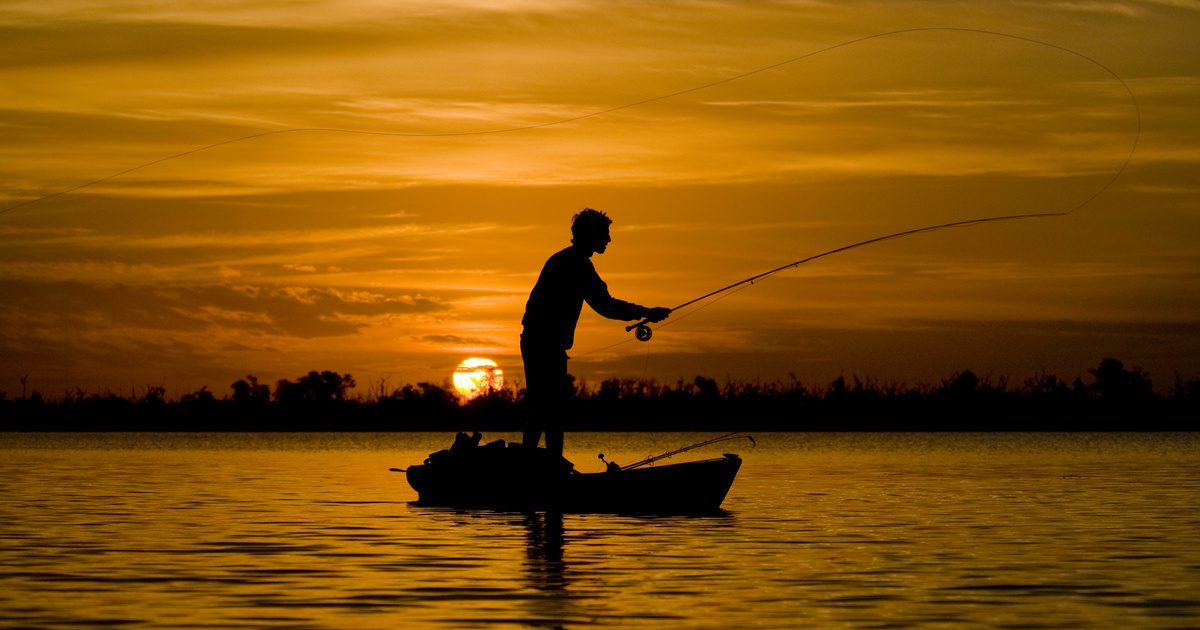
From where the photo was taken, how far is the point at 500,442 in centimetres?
1741

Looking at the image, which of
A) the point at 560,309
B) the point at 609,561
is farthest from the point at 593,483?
the point at 609,561

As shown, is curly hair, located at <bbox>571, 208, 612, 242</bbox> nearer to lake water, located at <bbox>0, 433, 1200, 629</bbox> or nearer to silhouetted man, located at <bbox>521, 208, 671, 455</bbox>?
silhouetted man, located at <bbox>521, 208, 671, 455</bbox>

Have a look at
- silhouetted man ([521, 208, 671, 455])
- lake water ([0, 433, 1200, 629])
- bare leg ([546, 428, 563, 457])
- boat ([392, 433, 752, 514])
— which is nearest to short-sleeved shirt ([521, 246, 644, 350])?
silhouetted man ([521, 208, 671, 455])

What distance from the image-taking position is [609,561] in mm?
13055

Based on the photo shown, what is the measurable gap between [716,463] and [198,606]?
7491mm

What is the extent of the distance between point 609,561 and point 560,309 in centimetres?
401

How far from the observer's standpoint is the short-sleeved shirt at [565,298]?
16500mm

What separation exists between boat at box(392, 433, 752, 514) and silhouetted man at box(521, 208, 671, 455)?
67 cm

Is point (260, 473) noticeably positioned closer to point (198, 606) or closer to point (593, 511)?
point (593, 511)

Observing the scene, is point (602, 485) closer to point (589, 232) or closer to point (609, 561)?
point (589, 232)

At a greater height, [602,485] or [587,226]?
[587,226]

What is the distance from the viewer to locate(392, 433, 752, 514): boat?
17125mm

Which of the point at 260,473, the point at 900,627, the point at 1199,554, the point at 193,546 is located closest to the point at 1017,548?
the point at 1199,554

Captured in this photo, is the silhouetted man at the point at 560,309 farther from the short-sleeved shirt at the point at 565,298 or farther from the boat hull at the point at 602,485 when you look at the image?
the boat hull at the point at 602,485
